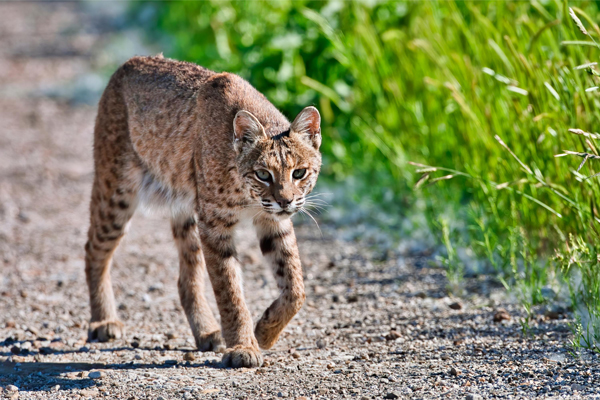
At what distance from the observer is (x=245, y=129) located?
3.84 metres

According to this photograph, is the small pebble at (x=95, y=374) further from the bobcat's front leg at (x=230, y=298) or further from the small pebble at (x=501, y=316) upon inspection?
the small pebble at (x=501, y=316)

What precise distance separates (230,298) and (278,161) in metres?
0.69

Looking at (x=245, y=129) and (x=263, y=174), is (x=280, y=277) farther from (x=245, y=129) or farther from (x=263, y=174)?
(x=245, y=129)

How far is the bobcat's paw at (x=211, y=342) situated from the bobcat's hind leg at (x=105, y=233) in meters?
0.57

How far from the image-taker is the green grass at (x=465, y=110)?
4.07 meters

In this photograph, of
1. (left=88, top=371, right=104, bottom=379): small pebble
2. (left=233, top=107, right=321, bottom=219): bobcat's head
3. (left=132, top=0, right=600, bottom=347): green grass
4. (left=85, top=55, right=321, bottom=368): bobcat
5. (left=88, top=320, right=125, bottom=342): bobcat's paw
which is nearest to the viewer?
(left=88, top=371, right=104, bottom=379): small pebble

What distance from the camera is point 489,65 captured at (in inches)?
206

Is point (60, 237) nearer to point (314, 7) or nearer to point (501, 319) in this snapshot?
point (314, 7)

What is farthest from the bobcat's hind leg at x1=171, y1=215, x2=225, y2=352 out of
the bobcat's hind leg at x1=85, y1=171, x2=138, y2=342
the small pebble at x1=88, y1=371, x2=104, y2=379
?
the small pebble at x1=88, y1=371, x2=104, y2=379

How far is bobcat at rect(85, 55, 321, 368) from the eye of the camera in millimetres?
3814

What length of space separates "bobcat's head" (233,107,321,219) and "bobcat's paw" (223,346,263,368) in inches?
24.7

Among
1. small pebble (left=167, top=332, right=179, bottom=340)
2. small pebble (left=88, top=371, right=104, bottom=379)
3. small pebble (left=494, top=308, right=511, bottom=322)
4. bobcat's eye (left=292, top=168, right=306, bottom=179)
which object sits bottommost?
small pebble (left=494, top=308, right=511, bottom=322)

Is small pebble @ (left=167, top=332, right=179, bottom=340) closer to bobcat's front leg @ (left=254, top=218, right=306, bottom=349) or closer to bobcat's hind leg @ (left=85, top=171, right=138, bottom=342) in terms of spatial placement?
bobcat's hind leg @ (left=85, top=171, right=138, bottom=342)

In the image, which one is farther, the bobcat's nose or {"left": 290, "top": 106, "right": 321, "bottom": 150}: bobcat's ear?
{"left": 290, "top": 106, "right": 321, "bottom": 150}: bobcat's ear
